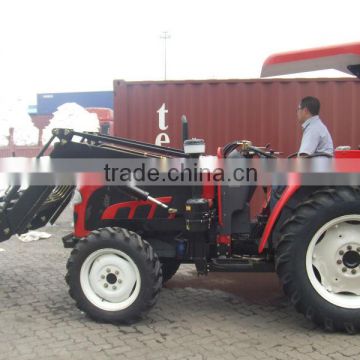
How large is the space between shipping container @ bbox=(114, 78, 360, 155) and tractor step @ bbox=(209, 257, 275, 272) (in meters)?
3.66

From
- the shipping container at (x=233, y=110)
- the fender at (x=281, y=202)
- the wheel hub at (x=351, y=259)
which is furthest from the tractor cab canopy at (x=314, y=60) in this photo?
the shipping container at (x=233, y=110)

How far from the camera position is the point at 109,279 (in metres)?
4.11

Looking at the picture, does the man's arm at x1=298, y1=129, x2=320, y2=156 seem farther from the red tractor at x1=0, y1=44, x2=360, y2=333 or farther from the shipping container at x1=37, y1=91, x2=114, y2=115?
the shipping container at x1=37, y1=91, x2=114, y2=115

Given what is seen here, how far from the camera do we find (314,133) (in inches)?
163

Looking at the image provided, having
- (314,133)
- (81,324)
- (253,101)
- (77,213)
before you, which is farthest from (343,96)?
(81,324)

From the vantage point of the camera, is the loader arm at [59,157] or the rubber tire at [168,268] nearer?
the loader arm at [59,157]

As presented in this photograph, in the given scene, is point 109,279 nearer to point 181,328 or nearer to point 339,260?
point 181,328

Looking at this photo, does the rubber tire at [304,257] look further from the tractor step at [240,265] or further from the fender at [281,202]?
the tractor step at [240,265]

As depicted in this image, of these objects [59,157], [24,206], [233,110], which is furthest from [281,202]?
[233,110]

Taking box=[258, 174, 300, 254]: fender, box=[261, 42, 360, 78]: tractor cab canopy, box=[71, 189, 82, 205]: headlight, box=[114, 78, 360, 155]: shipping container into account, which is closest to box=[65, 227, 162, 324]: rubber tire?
box=[71, 189, 82, 205]: headlight

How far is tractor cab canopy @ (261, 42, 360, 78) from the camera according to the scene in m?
3.56

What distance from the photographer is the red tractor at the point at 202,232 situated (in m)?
3.76

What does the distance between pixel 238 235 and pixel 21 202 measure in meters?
1.99

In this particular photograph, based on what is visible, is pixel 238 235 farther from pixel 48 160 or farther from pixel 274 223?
pixel 48 160
